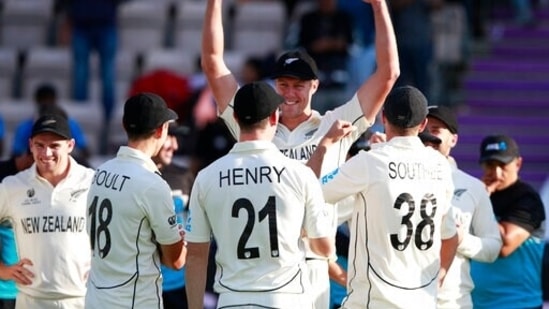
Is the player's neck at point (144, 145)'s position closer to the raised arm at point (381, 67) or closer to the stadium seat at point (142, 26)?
the raised arm at point (381, 67)

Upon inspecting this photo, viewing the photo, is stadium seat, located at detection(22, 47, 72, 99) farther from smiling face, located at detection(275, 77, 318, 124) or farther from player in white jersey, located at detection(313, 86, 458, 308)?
player in white jersey, located at detection(313, 86, 458, 308)

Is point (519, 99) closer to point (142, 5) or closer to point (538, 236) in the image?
point (142, 5)

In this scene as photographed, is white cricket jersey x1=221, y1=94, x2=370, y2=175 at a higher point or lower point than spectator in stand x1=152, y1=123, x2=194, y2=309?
higher

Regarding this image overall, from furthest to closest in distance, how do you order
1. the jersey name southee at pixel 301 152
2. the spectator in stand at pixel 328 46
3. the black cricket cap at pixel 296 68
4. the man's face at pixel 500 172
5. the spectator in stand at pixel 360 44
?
the spectator in stand at pixel 360 44 < the spectator in stand at pixel 328 46 < the man's face at pixel 500 172 < the jersey name southee at pixel 301 152 < the black cricket cap at pixel 296 68

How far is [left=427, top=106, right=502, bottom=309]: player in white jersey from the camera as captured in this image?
10352 millimetres

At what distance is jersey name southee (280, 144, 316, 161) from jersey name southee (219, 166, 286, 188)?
120 cm

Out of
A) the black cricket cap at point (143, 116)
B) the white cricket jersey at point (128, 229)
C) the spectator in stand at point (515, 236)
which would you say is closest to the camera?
the white cricket jersey at point (128, 229)

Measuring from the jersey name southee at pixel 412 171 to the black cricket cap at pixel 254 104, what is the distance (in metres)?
0.88

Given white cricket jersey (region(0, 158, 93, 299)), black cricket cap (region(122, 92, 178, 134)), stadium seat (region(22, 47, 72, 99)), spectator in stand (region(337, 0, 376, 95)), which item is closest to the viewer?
black cricket cap (region(122, 92, 178, 134))

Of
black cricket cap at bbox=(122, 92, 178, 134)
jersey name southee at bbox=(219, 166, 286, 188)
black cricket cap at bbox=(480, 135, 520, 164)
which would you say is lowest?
black cricket cap at bbox=(480, 135, 520, 164)

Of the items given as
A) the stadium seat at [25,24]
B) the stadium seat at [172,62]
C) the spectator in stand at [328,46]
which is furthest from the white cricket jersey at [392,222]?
the stadium seat at [25,24]

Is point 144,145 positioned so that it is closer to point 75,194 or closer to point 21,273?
point 75,194

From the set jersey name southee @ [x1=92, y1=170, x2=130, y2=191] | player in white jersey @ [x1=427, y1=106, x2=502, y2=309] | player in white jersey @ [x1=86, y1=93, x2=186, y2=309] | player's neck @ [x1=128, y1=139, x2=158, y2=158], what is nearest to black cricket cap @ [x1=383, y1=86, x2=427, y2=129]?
player in white jersey @ [x1=427, y1=106, x2=502, y2=309]

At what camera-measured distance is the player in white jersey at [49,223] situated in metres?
10.1
